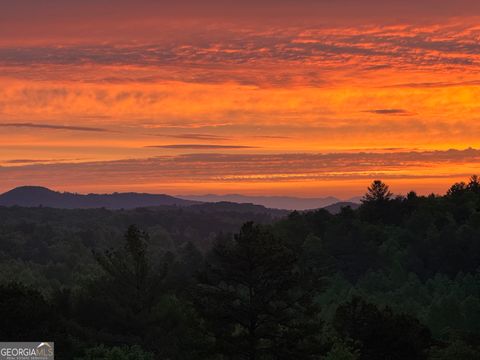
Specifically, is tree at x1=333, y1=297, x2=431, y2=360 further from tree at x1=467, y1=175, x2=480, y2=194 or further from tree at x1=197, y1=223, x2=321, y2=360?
tree at x1=467, y1=175, x2=480, y2=194

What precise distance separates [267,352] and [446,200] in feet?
444

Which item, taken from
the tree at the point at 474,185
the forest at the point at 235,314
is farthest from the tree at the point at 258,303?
the tree at the point at 474,185

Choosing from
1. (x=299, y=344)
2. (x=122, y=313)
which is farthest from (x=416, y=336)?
(x=122, y=313)

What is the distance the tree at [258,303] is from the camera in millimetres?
45406

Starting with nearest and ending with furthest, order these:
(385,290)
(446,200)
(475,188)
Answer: (385,290) < (446,200) < (475,188)

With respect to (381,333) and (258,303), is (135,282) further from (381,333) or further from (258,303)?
(258,303)

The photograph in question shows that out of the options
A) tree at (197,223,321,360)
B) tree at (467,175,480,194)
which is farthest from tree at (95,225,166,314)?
tree at (467,175,480,194)

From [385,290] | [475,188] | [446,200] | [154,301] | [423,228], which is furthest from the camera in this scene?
[475,188]

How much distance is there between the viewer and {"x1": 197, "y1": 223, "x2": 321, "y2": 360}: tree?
45406 mm

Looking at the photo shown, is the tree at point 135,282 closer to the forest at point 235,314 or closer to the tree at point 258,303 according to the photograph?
the forest at point 235,314

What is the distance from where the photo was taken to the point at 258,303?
45.3 m

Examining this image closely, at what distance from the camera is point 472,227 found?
14275 cm

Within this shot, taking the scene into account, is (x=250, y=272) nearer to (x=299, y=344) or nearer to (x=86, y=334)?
(x=299, y=344)

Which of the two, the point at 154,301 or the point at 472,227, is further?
the point at 472,227
